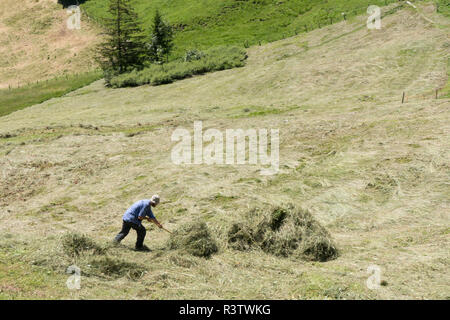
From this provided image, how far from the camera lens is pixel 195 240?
12.0 meters

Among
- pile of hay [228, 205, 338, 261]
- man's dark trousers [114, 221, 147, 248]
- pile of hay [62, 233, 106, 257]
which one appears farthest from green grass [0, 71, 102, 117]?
pile of hay [228, 205, 338, 261]

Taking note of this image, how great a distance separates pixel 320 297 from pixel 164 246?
5.25 m

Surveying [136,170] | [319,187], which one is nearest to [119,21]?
[136,170]

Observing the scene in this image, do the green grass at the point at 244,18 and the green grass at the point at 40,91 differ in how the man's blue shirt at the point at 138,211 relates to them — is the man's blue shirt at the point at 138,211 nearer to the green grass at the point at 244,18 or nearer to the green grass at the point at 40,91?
the green grass at the point at 40,91

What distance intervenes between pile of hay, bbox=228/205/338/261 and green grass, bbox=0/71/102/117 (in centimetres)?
4292

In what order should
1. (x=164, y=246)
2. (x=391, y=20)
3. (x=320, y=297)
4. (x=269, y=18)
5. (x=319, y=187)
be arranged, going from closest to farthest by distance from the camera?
1. (x=320, y=297)
2. (x=164, y=246)
3. (x=319, y=187)
4. (x=391, y=20)
5. (x=269, y=18)

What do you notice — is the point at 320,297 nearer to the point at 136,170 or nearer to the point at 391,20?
the point at 136,170

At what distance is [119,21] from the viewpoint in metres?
59.5

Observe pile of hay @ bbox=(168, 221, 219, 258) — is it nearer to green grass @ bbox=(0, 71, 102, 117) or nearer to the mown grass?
the mown grass

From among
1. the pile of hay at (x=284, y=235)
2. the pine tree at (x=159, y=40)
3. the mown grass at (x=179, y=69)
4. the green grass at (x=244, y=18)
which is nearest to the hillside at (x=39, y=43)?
the green grass at (x=244, y=18)

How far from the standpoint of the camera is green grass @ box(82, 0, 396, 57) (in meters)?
61.2

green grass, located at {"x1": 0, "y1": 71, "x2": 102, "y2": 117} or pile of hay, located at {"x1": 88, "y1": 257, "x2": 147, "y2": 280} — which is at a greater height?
green grass, located at {"x1": 0, "y1": 71, "x2": 102, "y2": 117}

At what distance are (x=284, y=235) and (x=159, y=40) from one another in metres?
52.5

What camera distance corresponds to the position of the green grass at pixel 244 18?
201 feet
